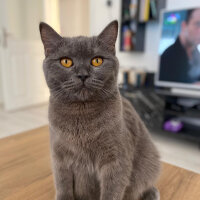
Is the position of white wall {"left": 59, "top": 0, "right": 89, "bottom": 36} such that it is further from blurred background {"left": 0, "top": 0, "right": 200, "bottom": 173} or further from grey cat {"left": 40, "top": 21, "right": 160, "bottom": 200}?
grey cat {"left": 40, "top": 21, "right": 160, "bottom": 200}

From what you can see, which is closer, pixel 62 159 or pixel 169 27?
pixel 62 159

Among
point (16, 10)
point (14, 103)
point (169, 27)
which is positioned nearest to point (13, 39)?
point (16, 10)

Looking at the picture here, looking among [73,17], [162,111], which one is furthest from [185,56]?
[73,17]

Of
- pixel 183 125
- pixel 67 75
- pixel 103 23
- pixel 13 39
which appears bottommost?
pixel 183 125

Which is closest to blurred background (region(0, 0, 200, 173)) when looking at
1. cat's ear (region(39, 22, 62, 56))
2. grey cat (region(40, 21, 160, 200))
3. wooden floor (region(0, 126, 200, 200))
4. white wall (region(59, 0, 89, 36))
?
white wall (region(59, 0, 89, 36))

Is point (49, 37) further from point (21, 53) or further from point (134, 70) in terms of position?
point (21, 53)

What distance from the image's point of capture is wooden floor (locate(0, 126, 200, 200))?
81 centimetres

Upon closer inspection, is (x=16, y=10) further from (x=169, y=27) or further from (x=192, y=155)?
(x=192, y=155)

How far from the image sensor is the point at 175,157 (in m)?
1.86

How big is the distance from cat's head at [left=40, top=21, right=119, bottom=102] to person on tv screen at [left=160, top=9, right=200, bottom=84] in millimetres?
1709

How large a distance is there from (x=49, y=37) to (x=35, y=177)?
63 cm

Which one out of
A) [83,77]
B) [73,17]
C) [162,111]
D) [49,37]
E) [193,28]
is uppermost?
[73,17]

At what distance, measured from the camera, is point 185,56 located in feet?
6.95

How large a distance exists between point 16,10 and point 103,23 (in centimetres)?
144
